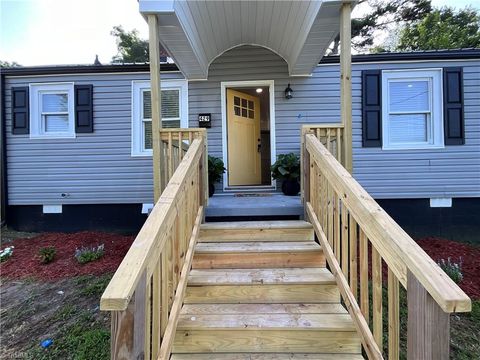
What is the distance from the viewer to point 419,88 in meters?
4.86

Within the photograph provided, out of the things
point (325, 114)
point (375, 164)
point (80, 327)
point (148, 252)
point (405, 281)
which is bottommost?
point (80, 327)

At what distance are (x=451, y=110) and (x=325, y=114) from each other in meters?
2.15

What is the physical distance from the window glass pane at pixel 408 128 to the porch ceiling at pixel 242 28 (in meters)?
1.89

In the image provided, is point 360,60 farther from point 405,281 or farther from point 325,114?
point 405,281

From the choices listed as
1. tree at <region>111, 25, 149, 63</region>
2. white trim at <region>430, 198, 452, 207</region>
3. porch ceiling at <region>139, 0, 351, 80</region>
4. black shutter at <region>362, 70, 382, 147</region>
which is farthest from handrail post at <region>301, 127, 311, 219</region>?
tree at <region>111, 25, 149, 63</region>

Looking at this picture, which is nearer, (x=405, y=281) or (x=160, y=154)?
(x=405, y=281)

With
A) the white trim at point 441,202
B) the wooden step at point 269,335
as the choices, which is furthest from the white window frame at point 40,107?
the white trim at point 441,202

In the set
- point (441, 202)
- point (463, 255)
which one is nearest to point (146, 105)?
point (441, 202)

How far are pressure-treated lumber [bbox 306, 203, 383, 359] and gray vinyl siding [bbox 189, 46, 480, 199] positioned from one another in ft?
9.49

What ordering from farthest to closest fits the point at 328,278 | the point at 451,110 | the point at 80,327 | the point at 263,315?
the point at 451,110 → the point at 80,327 → the point at 328,278 → the point at 263,315

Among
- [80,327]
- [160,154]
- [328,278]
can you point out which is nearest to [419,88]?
[328,278]

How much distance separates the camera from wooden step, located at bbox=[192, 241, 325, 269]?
237 cm

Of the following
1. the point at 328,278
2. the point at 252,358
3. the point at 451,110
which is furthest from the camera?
the point at 451,110

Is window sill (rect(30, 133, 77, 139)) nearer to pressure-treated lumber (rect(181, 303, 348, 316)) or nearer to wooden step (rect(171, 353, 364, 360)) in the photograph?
pressure-treated lumber (rect(181, 303, 348, 316))
